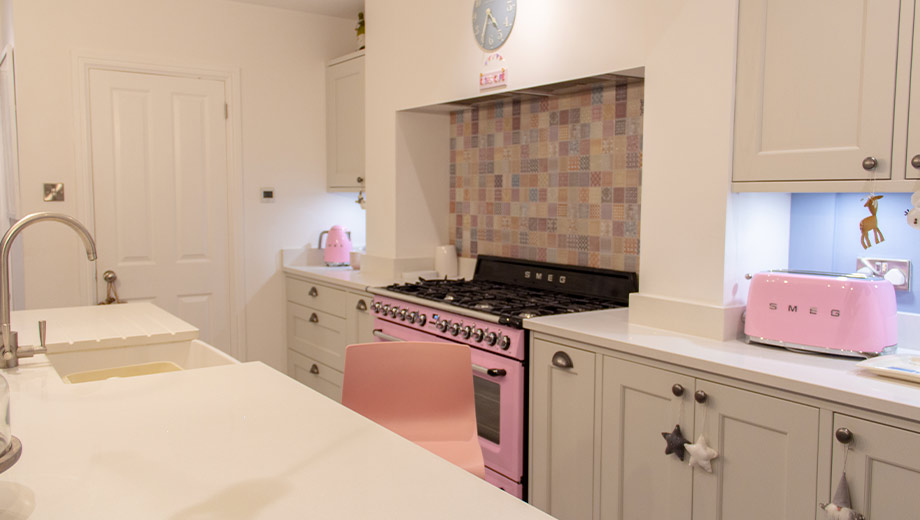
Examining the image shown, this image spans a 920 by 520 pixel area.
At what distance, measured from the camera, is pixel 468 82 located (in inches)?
123

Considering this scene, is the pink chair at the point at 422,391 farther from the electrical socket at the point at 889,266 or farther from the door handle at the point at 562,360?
the electrical socket at the point at 889,266

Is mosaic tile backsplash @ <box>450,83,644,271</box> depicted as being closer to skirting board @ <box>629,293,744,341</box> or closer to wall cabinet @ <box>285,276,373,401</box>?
skirting board @ <box>629,293,744,341</box>

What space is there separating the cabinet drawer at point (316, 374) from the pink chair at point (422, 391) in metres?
1.66

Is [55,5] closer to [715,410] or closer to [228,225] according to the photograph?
[228,225]

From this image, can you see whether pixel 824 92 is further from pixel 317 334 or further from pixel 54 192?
pixel 54 192

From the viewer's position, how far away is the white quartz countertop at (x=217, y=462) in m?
1.05

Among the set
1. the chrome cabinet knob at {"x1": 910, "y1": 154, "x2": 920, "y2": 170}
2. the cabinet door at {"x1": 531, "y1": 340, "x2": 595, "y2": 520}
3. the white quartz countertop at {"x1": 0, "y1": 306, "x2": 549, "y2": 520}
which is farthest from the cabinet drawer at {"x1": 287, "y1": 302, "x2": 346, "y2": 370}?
the chrome cabinet knob at {"x1": 910, "y1": 154, "x2": 920, "y2": 170}

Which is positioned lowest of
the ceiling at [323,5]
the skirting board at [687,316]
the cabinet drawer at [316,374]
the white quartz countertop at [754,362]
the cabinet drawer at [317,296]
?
the cabinet drawer at [316,374]

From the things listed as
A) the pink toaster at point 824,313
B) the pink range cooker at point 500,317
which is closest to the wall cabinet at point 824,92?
the pink toaster at point 824,313

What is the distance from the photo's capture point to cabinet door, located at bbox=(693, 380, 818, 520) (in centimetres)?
165

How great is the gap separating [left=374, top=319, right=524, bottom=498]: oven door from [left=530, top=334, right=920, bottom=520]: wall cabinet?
0.23 ft

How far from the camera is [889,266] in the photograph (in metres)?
2.02

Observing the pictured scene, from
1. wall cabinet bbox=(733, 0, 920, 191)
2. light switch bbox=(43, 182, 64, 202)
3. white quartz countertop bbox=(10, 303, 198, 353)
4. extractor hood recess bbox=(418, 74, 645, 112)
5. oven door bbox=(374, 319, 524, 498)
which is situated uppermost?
extractor hood recess bbox=(418, 74, 645, 112)

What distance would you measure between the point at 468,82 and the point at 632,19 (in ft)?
3.11
